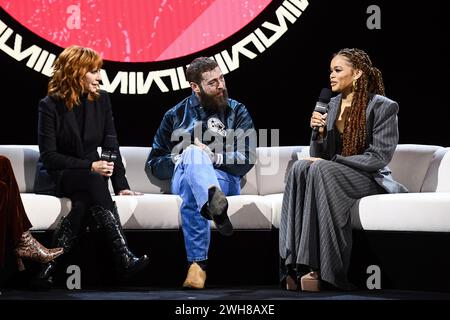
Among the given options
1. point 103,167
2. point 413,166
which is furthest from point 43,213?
point 413,166

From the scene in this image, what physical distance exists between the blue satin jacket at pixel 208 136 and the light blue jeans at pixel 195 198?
1.00 ft

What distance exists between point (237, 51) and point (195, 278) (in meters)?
1.81

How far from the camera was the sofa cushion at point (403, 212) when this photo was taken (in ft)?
12.3

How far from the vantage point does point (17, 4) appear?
5.16 meters

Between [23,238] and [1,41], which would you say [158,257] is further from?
[1,41]

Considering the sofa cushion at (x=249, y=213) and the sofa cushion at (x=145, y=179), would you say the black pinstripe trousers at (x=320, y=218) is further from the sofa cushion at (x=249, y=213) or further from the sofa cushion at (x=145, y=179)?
the sofa cushion at (x=145, y=179)

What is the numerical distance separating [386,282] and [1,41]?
111 inches

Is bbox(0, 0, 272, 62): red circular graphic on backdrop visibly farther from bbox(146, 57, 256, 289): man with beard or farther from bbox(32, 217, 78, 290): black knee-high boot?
bbox(32, 217, 78, 290): black knee-high boot

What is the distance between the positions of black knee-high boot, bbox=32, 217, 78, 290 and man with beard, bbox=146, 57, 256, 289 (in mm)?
549

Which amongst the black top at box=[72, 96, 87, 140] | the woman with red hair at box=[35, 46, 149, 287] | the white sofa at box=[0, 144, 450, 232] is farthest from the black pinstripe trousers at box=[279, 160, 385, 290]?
the black top at box=[72, 96, 87, 140]

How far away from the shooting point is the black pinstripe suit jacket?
13.3 ft

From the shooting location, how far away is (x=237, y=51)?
17.2ft

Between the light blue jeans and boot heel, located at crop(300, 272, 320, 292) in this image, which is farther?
the light blue jeans

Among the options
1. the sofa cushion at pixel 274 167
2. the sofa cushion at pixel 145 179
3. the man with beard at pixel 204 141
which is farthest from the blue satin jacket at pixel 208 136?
the sofa cushion at pixel 274 167
